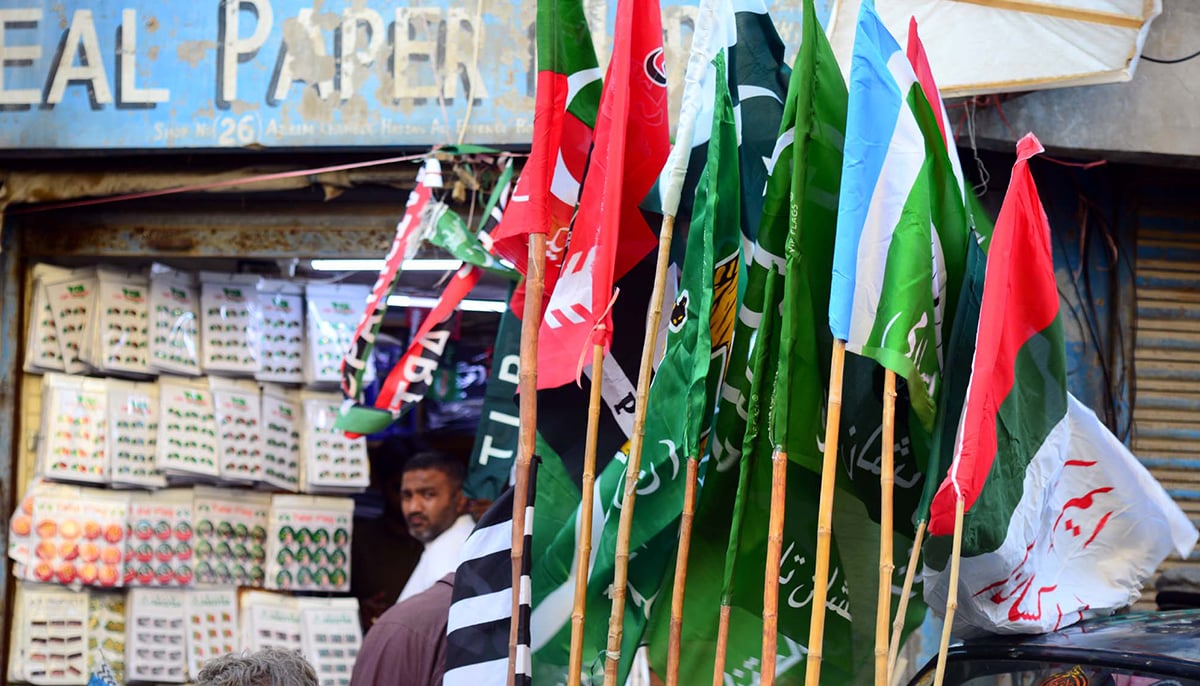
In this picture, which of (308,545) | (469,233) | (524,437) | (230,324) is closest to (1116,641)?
(524,437)

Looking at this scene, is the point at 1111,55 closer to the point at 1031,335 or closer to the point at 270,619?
the point at 1031,335

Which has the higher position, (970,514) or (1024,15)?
(1024,15)

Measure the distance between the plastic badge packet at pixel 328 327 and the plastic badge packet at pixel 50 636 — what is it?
143cm

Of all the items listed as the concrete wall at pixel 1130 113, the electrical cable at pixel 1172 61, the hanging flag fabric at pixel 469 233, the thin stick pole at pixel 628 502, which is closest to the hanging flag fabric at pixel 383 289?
the hanging flag fabric at pixel 469 233

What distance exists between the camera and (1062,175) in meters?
6.39

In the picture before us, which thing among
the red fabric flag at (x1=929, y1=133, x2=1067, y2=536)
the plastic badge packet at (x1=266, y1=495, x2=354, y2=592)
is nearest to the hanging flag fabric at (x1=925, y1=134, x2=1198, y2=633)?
the red fabric flag at (x1=929, y1=133, x2=1067, y2=536)

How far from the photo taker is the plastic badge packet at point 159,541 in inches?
240

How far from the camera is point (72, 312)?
20.4ft

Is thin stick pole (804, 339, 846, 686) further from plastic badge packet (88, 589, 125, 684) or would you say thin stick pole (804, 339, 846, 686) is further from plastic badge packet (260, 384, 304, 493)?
plastic badge packet (88, 589, 125, 684)

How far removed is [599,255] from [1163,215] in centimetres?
420

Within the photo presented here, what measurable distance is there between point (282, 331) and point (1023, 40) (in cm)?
353

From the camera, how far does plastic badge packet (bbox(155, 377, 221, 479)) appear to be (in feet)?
20.2

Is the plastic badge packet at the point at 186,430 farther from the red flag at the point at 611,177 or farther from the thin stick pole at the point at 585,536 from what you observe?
the thin stick pole at the point at 585,536

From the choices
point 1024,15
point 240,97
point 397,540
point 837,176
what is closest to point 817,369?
point 837,176
